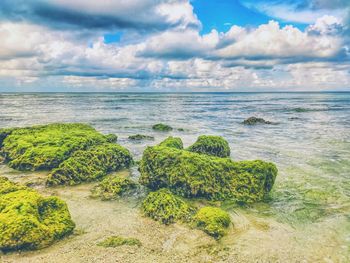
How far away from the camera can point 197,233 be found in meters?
6.02

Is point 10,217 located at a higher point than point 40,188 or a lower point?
higher

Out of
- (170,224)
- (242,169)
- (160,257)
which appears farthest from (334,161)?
(160,257)

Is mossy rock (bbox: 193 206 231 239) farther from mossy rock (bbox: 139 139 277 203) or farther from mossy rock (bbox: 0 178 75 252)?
mossy rock (bbox: 0 178 75 252)

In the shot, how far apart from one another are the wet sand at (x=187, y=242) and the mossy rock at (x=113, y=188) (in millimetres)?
808

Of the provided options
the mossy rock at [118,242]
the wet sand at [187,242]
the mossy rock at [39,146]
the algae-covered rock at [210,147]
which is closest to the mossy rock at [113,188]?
the wet sand at [187,242]

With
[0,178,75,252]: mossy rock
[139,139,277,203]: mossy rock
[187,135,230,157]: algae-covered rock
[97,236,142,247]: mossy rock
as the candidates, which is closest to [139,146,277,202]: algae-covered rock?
[139,139,277,203]: mossy rock

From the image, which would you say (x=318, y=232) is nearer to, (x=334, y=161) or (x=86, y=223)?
(x=86, y=223)

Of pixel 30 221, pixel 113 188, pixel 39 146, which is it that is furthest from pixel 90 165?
pixel 30 221

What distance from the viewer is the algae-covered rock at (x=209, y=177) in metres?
8.05

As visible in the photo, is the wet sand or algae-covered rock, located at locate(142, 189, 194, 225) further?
algae-covered rock, located at locate(142, 189, 194, 225)

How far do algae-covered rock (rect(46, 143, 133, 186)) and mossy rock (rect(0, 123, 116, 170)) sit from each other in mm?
1000

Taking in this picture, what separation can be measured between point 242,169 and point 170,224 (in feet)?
9.69

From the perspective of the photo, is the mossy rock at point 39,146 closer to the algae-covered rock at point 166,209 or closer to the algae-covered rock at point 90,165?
the algae-covered rock at point 90,165

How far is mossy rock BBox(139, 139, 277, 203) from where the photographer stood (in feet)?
26.4
